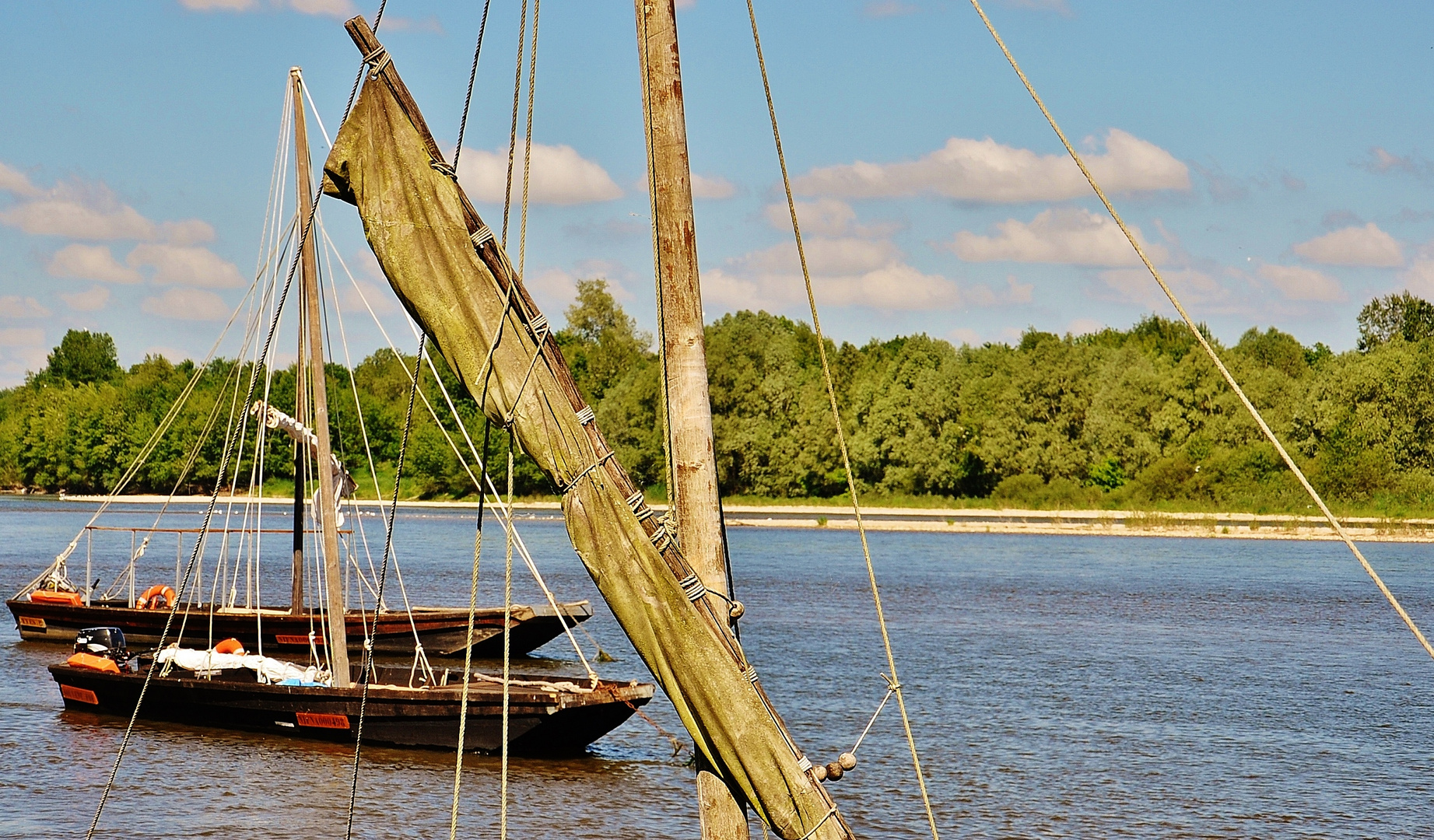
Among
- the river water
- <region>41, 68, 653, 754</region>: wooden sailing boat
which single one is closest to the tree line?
the river water

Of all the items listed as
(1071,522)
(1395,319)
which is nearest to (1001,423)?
(1071,522)

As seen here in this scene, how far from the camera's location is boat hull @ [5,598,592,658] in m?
29.7

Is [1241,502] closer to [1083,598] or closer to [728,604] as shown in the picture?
[1083,598]

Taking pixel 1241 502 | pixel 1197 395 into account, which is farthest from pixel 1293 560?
pixel 1197 395

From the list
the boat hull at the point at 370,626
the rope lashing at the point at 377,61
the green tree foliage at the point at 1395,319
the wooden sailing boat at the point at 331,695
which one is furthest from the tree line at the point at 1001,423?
the rope lashing at the point at 377,61

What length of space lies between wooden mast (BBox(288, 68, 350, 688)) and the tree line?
161ft

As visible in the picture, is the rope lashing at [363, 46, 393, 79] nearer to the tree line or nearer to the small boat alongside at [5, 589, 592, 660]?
the small boat alongside at [5, 589, 592, 660]

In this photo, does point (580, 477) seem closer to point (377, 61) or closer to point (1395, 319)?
point (377, 61)

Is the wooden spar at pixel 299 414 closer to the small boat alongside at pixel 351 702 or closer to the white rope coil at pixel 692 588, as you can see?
the small boat alongside at pixel 351 702

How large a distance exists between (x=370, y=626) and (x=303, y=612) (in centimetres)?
153

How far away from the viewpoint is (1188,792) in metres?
21.5

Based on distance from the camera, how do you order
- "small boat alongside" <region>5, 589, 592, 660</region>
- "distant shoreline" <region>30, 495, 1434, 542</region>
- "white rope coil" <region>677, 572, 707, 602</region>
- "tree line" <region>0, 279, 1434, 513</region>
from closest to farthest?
1. "white rope coil" <region>677, 572, 707, 602</region>
2. "small boat alongside" <region>5, 589, 592, 660</region>
3. "distant shoreline" <region>30, 495, 1434, 542</region>
4. "tree line" <region>0, 279, 1434, 513</region>

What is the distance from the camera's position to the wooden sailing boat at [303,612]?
21516mm

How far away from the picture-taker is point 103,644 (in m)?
25.9
